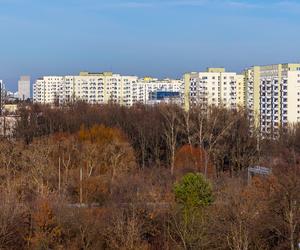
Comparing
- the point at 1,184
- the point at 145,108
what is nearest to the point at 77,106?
the point at 145,108

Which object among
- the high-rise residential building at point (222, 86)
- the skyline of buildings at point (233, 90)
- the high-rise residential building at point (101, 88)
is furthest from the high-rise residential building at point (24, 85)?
the high-rise residential building at point (222, 86)

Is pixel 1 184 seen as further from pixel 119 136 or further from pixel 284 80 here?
pixel 284 80

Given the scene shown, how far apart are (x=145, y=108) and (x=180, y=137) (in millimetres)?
5442

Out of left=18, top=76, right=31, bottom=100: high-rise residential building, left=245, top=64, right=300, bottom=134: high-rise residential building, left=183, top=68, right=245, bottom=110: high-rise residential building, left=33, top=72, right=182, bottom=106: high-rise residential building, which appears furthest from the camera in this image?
left=18, top=76, right=31, bottom=100: high-rise residential building

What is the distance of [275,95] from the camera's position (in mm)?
25938

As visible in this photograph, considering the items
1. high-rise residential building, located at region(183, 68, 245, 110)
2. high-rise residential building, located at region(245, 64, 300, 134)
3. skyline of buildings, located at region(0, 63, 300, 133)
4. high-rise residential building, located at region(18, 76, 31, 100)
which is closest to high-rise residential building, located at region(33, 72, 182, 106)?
skyline of buildings, located at region(0, 63, 300, 133)

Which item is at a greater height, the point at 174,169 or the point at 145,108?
the point at 145,108

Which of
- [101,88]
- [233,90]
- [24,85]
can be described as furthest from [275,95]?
[24,85]

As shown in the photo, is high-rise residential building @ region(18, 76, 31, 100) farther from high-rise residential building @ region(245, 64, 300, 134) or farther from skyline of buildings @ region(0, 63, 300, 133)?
Result: high-rise residential building @ region(245, 64, 300, 134)

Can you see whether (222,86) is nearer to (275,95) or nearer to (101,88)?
(275,95)

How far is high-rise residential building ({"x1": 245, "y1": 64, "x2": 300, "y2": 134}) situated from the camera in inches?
989

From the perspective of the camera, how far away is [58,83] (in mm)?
47469

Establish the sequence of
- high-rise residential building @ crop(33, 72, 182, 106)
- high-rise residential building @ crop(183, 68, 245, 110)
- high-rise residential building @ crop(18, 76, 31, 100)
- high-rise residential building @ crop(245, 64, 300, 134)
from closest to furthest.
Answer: high-rise residential building @ crop(245, 64, 300, 134) < high-rise residential building @ crop(183, 68, 245, 110) < high-rise residential building @ crop(33, 72, 182, 106) < high-rise residential building @ crop(18, 76, 31, 100)

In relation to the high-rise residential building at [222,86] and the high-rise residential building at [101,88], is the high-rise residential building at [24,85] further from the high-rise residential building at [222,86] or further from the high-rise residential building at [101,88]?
the high-rise residential building at [222,86]
